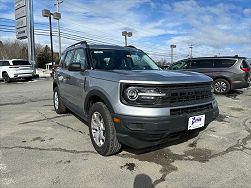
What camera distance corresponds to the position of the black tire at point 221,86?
1084cm

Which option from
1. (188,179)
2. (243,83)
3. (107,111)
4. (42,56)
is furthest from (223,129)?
(42,56)

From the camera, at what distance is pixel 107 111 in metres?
3.64

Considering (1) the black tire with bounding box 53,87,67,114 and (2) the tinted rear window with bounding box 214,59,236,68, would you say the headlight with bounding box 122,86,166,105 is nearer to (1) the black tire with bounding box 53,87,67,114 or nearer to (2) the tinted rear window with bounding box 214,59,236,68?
(1) the black tire with bounding box 53,87,67,114

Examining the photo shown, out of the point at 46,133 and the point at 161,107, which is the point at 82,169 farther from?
the point at 46,133

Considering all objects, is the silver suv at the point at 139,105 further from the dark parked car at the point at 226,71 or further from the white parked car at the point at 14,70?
the white parked car at the point at 14,70

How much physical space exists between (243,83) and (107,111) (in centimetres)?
878

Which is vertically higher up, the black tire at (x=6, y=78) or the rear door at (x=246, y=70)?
the rear door at (x=246, y=70)

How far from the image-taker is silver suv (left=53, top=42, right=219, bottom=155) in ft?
10.6

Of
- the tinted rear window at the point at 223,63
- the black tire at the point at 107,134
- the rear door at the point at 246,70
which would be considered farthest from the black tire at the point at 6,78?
the black tire at the point at 107,134

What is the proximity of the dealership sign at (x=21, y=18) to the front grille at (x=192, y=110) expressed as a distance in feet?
83.4

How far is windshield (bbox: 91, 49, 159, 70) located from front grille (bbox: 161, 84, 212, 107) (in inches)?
54.7

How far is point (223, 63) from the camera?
11000mm

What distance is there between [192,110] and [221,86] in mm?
8184

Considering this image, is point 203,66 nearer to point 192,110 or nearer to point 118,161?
point 192,110
